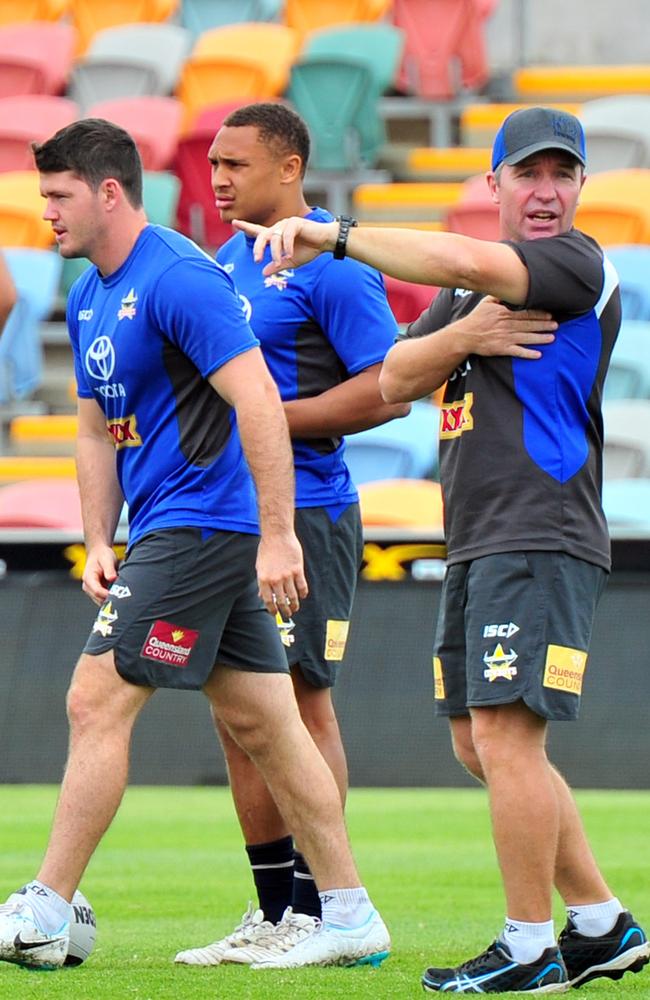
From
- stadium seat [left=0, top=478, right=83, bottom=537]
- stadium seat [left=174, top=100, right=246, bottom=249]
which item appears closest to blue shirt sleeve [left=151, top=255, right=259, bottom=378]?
stadium seat [left=0, top=478, right=83, bottom=537]

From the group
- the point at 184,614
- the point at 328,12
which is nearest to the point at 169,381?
the point at 184,614

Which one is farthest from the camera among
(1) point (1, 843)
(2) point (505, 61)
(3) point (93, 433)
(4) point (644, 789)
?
(2) point (505, 61)

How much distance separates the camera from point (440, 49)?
58.7 feet

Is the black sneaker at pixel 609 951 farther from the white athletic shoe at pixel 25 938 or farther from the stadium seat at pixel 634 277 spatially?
the stadium seat at pixel 634 277

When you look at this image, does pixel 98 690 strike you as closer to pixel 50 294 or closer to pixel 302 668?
pixel 302 668

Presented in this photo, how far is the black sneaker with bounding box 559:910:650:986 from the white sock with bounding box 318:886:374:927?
0.51m

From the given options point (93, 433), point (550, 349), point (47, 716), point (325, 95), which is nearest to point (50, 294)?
point (325, 95)

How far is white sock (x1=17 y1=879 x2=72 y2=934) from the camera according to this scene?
14.9ft

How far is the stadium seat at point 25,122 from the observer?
1661 centimetres

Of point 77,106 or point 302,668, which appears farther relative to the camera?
point 77,106

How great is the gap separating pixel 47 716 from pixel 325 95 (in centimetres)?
810

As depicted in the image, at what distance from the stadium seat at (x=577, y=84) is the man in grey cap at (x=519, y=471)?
14387 mm

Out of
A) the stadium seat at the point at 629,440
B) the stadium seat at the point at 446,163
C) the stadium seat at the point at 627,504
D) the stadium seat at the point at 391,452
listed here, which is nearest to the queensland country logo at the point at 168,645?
the stadium seat at the point at 627,504

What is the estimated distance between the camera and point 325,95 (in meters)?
16.7
